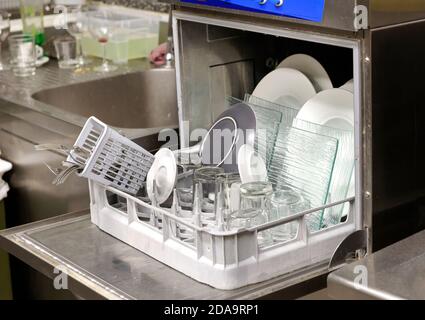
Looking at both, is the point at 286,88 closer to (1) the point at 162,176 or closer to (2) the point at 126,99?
(1) the point at 162,176

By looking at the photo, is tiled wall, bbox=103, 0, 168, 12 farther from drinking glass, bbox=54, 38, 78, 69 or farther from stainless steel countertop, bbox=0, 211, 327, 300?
stainless steel countertop, bbox=0, 211, 327, 300

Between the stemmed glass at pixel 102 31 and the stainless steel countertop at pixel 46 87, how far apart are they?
4 cm

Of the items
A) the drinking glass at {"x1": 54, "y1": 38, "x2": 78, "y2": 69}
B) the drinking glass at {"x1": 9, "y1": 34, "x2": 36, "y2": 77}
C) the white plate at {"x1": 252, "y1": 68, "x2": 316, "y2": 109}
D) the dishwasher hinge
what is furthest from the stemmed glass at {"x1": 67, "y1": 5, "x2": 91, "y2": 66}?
the dishwasher hinge

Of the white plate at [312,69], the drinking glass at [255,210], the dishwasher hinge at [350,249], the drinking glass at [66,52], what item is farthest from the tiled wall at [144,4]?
the dishwasher hinge at [350,249]

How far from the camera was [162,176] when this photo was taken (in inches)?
58.8

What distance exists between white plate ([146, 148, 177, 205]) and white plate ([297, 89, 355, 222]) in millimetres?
279

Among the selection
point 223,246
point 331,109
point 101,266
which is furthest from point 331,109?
point 101,266

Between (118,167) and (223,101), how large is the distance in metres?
0.37

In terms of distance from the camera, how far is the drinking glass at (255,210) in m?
1.39

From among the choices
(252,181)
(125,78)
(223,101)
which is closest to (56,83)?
(125,78)

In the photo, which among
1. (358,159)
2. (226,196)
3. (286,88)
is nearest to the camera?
(358,159)

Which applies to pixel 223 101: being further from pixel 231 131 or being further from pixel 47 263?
pixel 47 263

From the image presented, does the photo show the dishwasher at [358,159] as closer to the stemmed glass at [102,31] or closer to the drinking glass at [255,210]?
the drinking glass at [255,210]

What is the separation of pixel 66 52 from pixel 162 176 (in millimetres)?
1343
